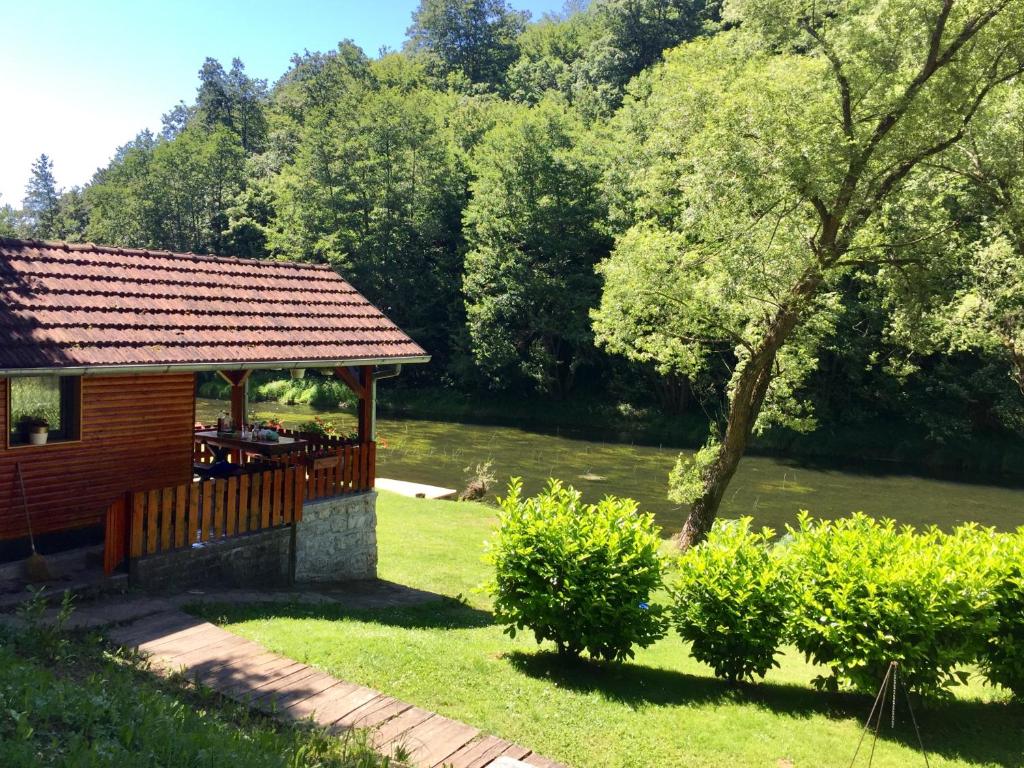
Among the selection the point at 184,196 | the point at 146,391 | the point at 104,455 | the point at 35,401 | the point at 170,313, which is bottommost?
the point at 104,455

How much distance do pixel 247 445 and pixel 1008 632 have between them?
31.5 feet

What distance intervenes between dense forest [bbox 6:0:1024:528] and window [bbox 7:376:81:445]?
10.3m

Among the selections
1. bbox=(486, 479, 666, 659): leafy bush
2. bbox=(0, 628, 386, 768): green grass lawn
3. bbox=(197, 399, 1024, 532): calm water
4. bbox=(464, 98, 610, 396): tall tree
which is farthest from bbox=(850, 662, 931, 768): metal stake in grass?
bbox=(464, 98, 610, 396): tall tree

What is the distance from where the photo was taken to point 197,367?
9797 mm

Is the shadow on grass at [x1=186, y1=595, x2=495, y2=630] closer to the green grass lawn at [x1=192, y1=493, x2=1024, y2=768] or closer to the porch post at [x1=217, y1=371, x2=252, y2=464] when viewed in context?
the green grass lawn at [x1=192, y1=493, x2=1024, y2=768]

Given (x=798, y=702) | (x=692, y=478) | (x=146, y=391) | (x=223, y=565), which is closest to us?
(x=798, y=702)

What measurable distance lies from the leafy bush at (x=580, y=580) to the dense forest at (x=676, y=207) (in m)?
7.27

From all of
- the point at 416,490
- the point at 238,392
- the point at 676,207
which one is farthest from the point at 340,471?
the point at 676,207

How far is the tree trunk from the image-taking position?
15.0 m

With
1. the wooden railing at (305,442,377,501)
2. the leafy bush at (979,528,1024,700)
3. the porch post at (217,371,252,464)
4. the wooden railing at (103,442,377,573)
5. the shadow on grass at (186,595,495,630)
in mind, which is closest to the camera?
the leafy bush at (979,528,1024,700)

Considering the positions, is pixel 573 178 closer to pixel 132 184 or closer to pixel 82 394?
pixel 82 394

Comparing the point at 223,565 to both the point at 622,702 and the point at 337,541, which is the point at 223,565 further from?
the point at 622,702

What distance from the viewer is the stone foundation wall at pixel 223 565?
912cm

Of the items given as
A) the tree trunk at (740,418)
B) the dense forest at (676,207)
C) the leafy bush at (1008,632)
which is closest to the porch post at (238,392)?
the dense forest at (676,207)
